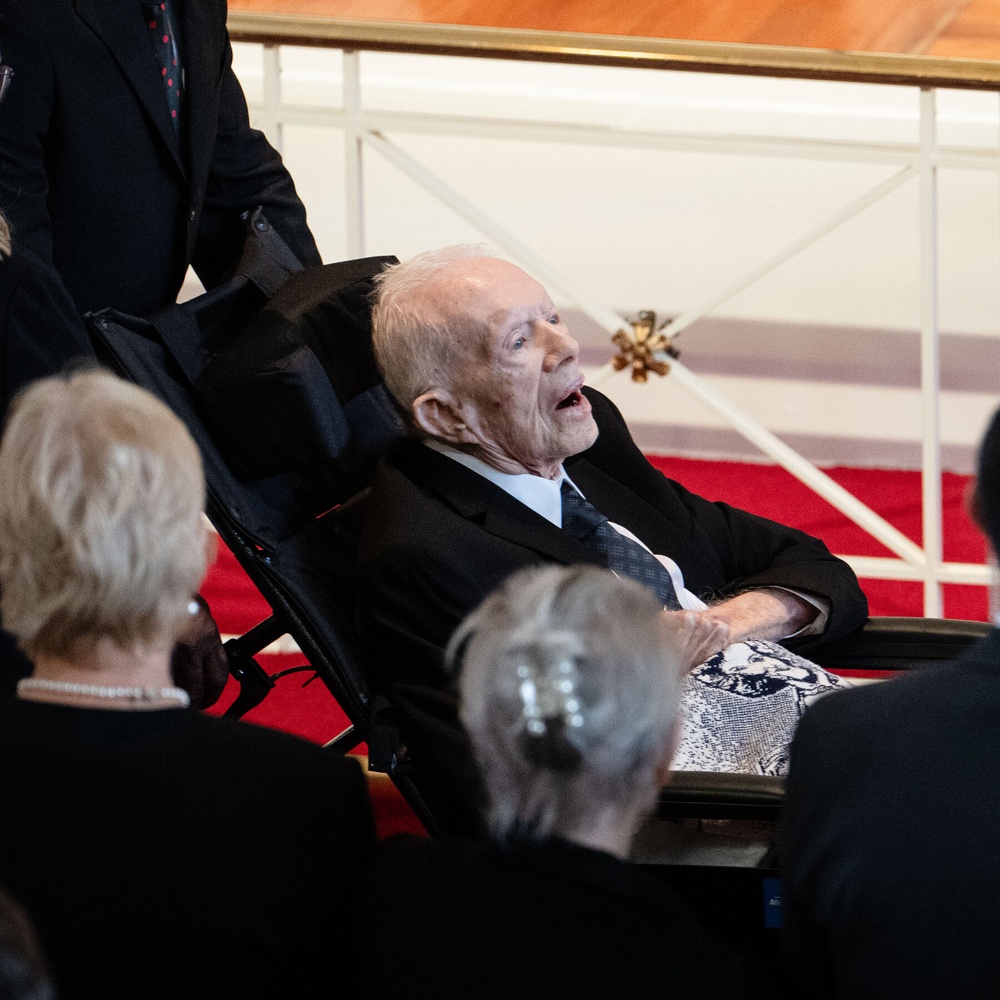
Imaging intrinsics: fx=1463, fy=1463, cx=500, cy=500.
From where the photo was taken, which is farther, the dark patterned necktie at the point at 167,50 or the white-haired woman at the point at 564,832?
the dark patterned necktie at the point at 167,50

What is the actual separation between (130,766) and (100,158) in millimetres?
1243

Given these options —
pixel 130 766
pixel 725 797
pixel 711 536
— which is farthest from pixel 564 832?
pixel 711 536

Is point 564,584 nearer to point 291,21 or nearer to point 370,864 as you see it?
point 370,864

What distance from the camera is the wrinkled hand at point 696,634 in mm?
2084

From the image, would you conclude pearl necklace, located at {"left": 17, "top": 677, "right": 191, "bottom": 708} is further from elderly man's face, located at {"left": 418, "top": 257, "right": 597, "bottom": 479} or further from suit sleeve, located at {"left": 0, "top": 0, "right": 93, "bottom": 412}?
elderly man's face, located at {"left": 418, "top": 257, "right": 597, "bottom": 479}

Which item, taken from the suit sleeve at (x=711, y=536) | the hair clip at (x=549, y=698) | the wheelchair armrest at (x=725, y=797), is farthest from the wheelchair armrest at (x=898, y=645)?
the hair clip at (x=549, y=698)

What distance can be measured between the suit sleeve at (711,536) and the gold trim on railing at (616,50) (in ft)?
3.12

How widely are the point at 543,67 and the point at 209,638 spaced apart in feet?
9.48

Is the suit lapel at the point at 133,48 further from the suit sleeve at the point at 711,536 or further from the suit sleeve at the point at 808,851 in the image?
the suit sleeve at the point at 808,851

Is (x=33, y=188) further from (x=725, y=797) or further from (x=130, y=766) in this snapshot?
(x=725, y=797)

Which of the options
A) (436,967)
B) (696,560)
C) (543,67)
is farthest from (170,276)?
(543,67)

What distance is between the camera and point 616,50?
309 centimetres

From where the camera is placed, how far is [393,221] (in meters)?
4.46

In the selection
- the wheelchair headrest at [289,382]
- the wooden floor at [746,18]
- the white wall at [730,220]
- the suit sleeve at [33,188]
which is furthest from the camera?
the white wall at [730,220]
